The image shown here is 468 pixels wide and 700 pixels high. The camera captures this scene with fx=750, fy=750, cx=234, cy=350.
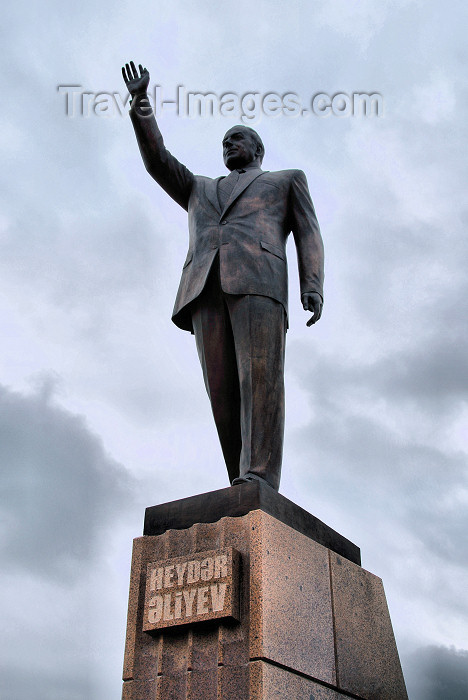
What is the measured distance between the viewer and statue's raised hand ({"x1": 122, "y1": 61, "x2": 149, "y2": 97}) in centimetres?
647

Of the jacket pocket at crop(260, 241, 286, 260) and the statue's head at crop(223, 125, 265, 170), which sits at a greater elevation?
the statue's head at crop(223, 125, 265, 170)

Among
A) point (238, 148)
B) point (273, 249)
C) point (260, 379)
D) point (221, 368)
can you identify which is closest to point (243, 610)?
point (260, 379)

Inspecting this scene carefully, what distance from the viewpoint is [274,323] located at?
6195 mm

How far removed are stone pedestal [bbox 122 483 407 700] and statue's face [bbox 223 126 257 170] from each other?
11.1ft

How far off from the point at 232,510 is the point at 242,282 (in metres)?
1.94

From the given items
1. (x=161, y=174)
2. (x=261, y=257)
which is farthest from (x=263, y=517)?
(x=161, y=174)

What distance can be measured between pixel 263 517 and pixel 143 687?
133cm

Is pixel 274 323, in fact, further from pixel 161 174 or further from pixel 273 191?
pixel 161 174

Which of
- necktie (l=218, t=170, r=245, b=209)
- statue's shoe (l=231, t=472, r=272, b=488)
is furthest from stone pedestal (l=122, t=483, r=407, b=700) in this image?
necktie (l=218, t=170, r=245, b=209)

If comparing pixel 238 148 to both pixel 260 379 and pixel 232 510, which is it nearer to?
pixel 260 379

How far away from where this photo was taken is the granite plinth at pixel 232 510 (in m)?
5.17

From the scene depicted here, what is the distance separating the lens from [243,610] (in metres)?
4.69

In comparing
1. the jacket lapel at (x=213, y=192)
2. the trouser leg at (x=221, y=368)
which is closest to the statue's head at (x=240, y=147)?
the jacket lapel at (x=213, y=192)

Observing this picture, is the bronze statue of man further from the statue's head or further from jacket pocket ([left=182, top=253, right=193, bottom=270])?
the statue's head
